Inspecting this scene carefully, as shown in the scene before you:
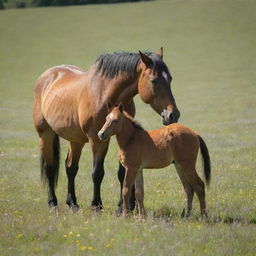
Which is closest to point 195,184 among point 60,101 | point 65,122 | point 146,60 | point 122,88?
point 122,88

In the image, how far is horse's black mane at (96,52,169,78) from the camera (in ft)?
23.8

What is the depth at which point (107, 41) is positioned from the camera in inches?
1999

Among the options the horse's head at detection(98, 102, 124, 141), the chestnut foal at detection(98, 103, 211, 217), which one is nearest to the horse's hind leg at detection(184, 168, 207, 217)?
the chestnut foal at detection(98, 103, 211, 217)

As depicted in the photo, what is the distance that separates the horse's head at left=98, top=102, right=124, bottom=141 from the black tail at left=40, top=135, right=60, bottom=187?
258cm

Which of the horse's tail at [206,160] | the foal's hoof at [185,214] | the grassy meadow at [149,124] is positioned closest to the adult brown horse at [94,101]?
the grassy meadow at [149,124]

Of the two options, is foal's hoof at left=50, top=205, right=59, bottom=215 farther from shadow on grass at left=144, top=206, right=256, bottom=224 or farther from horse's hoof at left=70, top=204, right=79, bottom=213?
shadow on grass at left=144, top=206, right=256, bottom=224

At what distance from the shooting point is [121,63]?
7.64 meters

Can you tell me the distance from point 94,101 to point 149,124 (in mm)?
13446

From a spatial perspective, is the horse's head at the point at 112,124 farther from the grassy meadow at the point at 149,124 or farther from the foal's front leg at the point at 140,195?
the grassy meadow at the point at 149,124

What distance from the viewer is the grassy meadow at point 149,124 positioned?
20.2ft

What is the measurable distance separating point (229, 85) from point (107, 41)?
19366 millimetres

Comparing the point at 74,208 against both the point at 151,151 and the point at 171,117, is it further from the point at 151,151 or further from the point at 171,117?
the point at 171,117

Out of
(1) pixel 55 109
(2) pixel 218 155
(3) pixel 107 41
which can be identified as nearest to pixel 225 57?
(3) pixel 107 41

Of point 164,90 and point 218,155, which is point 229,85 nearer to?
point 218,155
